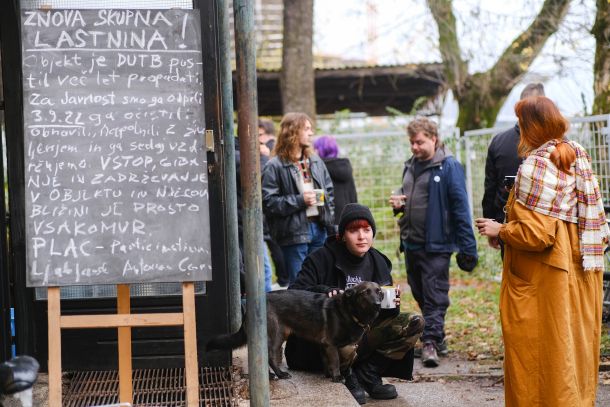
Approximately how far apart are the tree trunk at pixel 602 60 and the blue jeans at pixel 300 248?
4095mm

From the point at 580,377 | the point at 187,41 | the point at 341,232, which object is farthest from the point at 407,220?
the point at 187,41

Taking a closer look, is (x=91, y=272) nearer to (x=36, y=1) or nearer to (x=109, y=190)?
(x=109, y=190)

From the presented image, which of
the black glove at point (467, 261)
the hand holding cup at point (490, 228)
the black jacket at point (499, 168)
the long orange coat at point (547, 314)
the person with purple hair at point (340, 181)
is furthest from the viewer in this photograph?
the person with purple hair at point (340, 181)

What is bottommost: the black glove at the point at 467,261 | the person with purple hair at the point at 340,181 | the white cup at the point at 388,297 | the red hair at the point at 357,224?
the white cup at the point at 388,297

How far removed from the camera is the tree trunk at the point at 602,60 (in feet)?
31.3

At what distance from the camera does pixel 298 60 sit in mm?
13914

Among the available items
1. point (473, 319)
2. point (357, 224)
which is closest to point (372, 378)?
point (357, 224)

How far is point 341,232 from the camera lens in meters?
5.75

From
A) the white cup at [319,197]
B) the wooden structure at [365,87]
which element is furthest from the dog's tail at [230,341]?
the wooden structure at [365,87]

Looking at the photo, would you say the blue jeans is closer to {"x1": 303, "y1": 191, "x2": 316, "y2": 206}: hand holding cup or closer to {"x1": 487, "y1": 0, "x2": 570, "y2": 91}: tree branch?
{"x1": 303, "y1": 191, "x2": 316, "y2": 206}: hand holding cup

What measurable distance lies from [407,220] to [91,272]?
354 cm

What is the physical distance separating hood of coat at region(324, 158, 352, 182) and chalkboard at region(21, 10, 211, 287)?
3773 mm

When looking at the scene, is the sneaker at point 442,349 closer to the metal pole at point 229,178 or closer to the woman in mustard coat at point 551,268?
the metal pole at point 229,178

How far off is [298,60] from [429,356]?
773 centimetres
